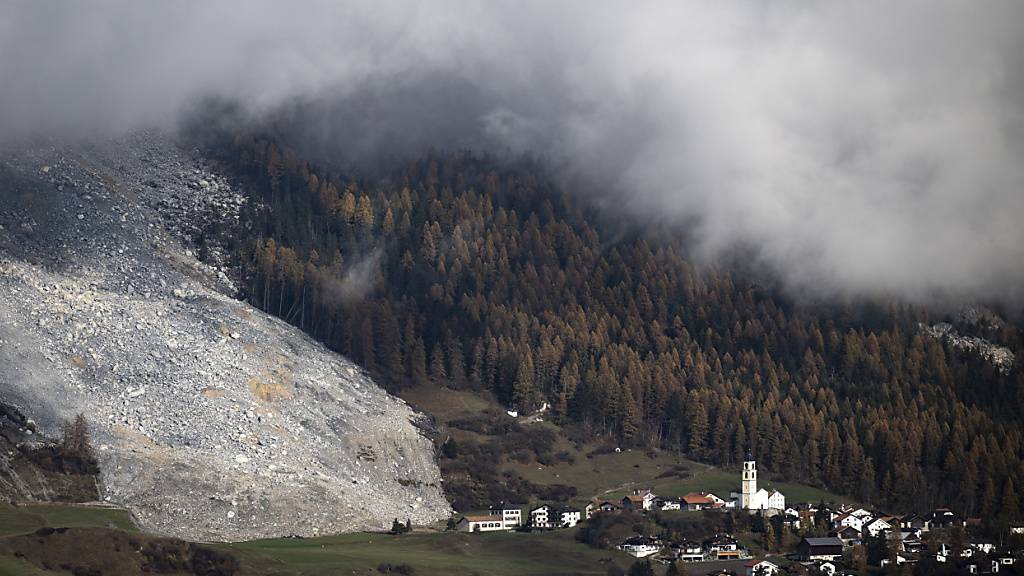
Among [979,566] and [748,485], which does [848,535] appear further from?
[979,566]

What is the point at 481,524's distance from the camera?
15775 centimetres

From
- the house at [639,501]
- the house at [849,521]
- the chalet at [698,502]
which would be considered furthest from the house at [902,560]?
the house at [639,501]

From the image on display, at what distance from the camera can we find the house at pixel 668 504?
16225 cm

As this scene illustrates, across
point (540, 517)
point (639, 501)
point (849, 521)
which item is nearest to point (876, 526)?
point (849, 521)

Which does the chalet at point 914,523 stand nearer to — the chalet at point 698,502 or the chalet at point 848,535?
the chalet at point 848,535

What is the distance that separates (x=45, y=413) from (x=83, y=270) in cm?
3283

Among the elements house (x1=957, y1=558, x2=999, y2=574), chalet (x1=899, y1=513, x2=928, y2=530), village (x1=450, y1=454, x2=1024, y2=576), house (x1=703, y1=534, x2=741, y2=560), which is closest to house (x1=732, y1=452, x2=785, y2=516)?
village (x1=450, y1=454, x2=1024, y2=576)

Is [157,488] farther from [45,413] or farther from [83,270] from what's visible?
[83,270]

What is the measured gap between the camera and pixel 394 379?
630 feet

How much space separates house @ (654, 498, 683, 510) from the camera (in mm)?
162250

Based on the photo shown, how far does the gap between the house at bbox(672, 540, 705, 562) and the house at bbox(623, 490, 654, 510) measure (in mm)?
11789

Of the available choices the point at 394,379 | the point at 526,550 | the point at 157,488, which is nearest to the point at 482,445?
the point at 394,379

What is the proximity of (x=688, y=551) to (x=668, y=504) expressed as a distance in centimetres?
1518

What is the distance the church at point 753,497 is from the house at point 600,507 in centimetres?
1260
